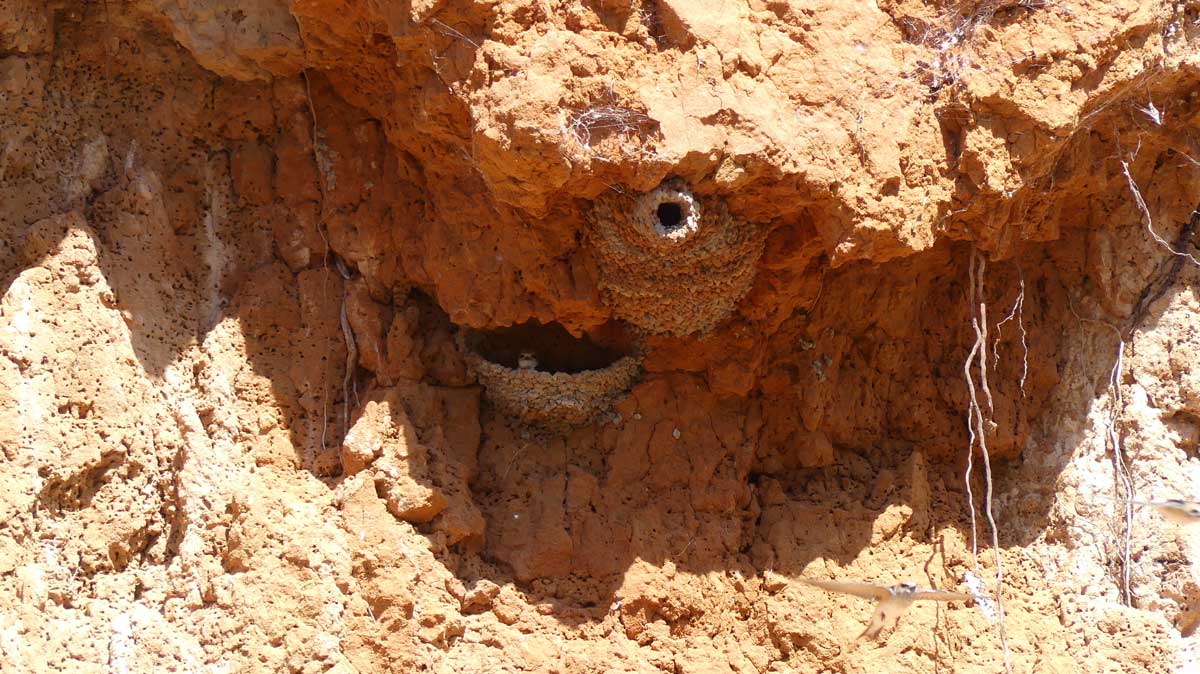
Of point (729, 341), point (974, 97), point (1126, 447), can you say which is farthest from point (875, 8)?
point (1126, 447)

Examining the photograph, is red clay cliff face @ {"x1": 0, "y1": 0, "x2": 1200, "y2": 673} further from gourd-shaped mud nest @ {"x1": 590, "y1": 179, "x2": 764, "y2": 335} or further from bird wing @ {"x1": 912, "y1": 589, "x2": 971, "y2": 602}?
bird wing @ {"x1": 912, "y1": 589, "x2": 971, "y2": 602}

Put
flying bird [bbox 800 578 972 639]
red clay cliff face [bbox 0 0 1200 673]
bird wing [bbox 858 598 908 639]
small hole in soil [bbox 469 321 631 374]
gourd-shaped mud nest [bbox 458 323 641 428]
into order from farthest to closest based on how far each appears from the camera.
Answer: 1. small hole in soil [bbox 469 321 631 374]
2. gourd-shaped mud nest [bbox 458 323 641 428]
3. bird wing [bbox 858 598 908 639]
4. flying bird [bbox 800 578 972 639]
5. red clay cliff face [bbox 0 0 1200 673]

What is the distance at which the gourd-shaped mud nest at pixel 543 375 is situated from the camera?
21.0 ft

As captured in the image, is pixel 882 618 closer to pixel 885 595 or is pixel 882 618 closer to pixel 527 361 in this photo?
pixel 885 595

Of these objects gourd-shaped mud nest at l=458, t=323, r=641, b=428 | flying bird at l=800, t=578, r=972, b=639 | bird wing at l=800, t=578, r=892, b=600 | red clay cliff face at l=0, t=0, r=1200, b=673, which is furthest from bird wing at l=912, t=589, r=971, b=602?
gourd-shaped mud nest at l=458, t=323, r=641, b=428

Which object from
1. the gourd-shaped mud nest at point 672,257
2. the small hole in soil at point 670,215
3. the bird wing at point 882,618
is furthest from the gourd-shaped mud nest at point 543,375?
the bird wing at point 882,618

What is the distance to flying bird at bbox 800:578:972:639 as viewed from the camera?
5.61 metres

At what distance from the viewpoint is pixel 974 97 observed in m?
5.52

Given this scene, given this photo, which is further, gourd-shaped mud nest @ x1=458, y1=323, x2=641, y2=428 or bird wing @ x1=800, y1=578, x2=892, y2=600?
gourd-shaped mud nest @ x1=458, y1=323, x2=641, y2=428

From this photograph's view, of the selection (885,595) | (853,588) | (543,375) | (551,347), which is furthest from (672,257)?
(885,595)

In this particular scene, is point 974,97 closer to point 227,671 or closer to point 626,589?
point 626,589

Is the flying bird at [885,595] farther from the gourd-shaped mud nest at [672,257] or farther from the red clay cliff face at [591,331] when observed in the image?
the gourd-shaped mud nest at [672,257]

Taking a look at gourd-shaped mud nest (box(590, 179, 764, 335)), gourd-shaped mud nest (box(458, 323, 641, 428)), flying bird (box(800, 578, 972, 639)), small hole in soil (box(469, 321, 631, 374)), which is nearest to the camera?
gourd-shaped mud nest (box(590, 179, 764, 335))

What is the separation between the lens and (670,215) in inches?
220
